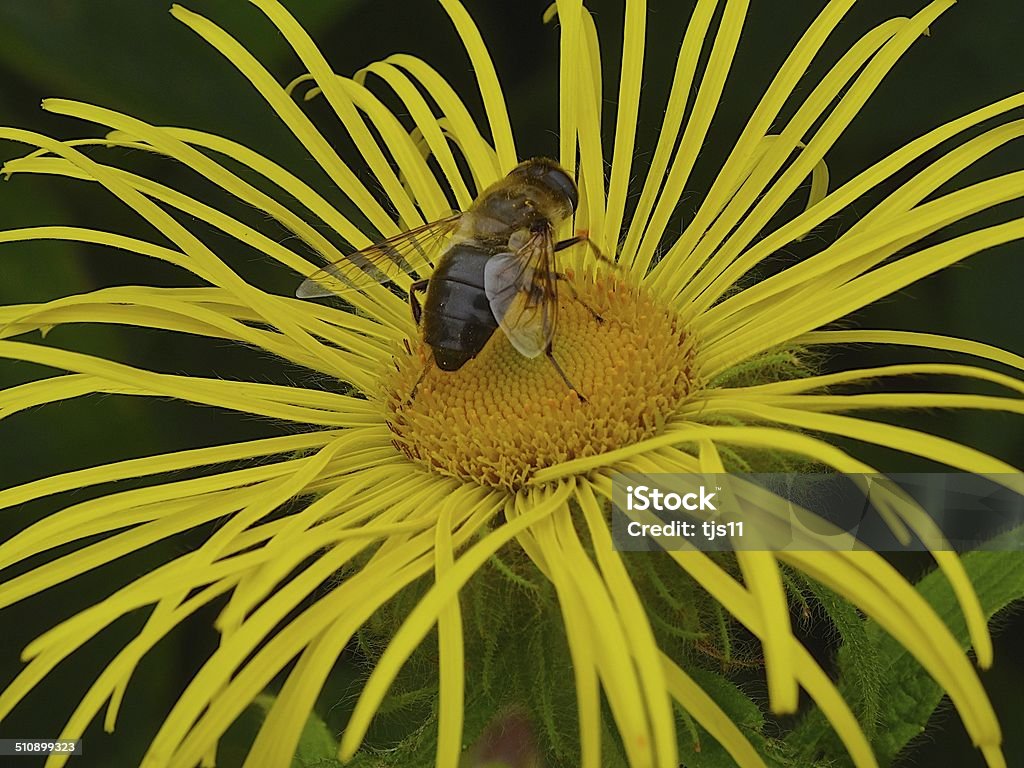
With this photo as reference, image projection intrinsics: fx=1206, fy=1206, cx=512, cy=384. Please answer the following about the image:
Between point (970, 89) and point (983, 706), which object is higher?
point (970, 89)

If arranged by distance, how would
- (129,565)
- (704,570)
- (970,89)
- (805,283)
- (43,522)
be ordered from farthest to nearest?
1. (129,565)
2. (970,89)
3. (805,283)
4. (43,522)
5. (704,570)

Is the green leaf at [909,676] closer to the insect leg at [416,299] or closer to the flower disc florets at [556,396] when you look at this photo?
the flower disc florets at [556,396]

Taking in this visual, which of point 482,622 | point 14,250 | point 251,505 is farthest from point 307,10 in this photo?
point 482,622

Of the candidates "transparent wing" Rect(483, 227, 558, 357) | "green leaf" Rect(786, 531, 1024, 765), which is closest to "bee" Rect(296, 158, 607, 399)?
"transparent wing" Rect(483, 227, 558, 357)

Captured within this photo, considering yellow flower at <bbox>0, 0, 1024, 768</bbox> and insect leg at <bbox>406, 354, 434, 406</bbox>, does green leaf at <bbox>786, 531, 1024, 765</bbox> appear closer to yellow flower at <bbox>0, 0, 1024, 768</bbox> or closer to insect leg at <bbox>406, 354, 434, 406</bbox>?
yellow flower at <bbox>0, 0, 1024, 768</bbox>

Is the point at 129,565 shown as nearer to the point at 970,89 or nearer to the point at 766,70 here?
the point at 766,70

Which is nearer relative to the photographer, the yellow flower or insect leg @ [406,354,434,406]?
the yellow flower

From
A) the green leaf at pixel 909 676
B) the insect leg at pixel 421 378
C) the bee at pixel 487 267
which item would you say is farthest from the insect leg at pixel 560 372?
the green leaf at pixel 909 676
